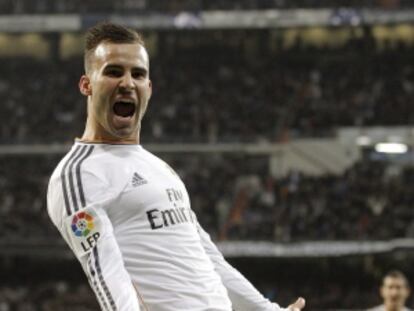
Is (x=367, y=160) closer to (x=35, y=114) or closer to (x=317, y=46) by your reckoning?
(x=317, y=46)

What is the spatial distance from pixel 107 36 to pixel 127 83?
21cm

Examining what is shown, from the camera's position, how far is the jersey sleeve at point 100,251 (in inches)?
132

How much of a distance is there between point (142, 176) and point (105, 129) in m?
0.22

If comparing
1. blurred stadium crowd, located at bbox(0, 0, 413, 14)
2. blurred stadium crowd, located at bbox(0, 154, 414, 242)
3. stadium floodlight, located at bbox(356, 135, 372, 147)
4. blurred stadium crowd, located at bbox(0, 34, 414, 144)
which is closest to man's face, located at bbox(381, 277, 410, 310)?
blurred stadium crowd, located at bbox(0, 154, 414, 242)

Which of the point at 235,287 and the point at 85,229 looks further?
the point at 235,287

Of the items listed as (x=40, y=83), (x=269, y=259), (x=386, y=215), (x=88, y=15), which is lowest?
(x=269, y=259)

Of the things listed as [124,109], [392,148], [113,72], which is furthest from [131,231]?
[392,148]

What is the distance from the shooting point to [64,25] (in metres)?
31.6

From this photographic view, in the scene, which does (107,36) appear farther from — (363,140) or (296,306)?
(363,140)

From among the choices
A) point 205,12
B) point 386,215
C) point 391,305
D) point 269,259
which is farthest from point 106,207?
point 205,12

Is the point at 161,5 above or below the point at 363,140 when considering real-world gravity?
above

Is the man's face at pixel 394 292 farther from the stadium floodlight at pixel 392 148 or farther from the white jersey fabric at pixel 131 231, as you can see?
the stadium floodlight at pixel 392 148

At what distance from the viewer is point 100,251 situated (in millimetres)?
3396

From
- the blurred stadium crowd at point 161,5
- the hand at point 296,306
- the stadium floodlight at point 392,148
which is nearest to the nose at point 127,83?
the hand at point 296,306
